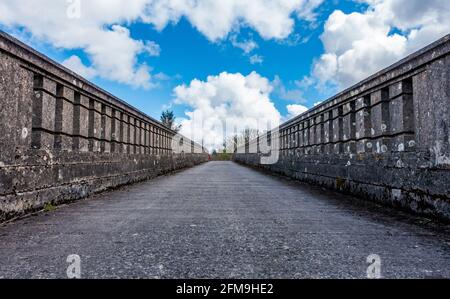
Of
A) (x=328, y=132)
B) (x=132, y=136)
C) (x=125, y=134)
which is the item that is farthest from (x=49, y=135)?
(x=328, y=132)

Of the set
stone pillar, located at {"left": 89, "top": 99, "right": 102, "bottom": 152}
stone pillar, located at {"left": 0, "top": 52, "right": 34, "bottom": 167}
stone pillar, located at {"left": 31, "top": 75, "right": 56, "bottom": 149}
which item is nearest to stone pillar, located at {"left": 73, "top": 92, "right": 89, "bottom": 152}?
stone pillar, located at {"left": 89, "top": 99, "right": 102, "bottom": 152}

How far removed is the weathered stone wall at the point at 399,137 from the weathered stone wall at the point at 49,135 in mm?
6200

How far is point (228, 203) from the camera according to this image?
21.0 ft

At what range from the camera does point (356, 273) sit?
248cm

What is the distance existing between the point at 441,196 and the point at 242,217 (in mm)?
2823

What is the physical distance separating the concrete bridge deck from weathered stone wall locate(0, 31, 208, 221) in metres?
0.59

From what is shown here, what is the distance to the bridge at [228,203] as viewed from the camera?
2.76 m

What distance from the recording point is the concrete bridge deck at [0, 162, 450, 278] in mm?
2549

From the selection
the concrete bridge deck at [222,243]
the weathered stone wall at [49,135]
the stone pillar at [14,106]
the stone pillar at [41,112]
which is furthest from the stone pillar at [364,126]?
the stone pillar at [14,106]

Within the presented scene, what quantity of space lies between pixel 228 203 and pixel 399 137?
3.64 metres

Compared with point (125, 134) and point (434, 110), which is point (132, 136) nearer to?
point (125, 134)
